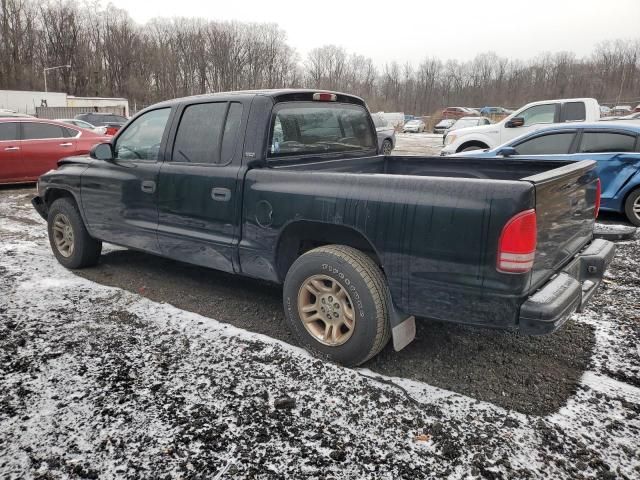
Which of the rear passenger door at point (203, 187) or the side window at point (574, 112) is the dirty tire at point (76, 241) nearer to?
the rear passenger door at point (203, 187)

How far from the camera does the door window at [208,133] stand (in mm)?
3588

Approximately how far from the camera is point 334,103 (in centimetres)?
410

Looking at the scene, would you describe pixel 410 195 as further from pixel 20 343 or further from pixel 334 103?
pixel 20 343

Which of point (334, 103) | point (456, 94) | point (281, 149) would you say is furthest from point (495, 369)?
point (456, 94)

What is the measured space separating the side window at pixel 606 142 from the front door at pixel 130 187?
6323mm

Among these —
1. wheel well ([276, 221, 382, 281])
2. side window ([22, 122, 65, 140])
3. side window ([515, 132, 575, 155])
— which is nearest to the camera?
wheel well ([276, 221, 382, 281])

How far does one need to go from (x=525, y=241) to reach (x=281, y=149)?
1.90 meters

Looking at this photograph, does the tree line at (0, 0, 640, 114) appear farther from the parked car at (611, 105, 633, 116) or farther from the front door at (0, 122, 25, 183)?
the front door at (0, 122, 25, 183)

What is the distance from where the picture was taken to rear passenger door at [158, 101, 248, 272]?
3.52 metres

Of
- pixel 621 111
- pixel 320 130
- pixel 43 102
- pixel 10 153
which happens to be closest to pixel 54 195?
pixel 320 130

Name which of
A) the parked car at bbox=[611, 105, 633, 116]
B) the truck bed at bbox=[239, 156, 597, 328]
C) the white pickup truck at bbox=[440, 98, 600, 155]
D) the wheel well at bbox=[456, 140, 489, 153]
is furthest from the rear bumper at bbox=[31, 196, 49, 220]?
the parked car at bbox=[611, 105, 633, 116]

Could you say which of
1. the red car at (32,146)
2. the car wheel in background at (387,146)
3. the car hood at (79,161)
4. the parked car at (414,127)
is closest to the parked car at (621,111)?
the parked car at (414,127)

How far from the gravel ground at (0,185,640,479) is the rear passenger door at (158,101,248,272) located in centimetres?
57

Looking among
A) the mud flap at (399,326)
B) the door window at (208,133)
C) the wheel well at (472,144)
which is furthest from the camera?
the wheel well at (472,144)
